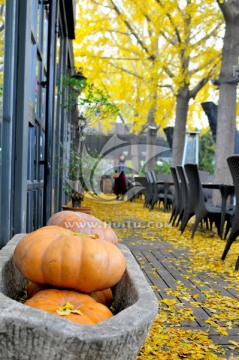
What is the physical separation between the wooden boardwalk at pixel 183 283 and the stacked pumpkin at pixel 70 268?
0.94 meters

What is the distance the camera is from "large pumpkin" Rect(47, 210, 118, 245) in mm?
2148

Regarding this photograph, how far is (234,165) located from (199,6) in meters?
7.50

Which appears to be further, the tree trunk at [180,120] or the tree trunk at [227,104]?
the tree trunk at [180,120]

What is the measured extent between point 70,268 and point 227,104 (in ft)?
27.0

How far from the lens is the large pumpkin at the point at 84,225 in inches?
84.6

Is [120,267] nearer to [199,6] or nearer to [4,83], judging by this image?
[4,83]

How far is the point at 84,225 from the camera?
221cm

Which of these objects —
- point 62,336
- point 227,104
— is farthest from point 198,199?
point 62,336

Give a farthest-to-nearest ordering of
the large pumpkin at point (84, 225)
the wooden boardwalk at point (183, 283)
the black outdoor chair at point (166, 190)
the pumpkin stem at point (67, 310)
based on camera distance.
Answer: the black outdoor chair at point (166, 190) → the wooden boardwalk at point (183, 283) → the large pumpkin at point (84, 225) → the pumpkin stem at point (67, 310)

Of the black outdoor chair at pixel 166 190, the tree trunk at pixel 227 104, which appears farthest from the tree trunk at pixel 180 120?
the tree trunk at pixel 227 104

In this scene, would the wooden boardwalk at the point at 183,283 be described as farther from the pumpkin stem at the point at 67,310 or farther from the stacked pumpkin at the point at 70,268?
the pumpkin stem at the point at 67,310

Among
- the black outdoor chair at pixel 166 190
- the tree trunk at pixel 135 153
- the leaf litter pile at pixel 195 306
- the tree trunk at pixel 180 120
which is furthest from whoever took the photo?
the tree trunk at pixel 135 153

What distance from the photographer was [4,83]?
8.25 feet

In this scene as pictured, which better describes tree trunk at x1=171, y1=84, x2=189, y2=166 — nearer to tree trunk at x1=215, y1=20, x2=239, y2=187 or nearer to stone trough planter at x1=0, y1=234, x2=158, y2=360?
tree trunk at x1=215, y1=20, x2=239, y2=187
